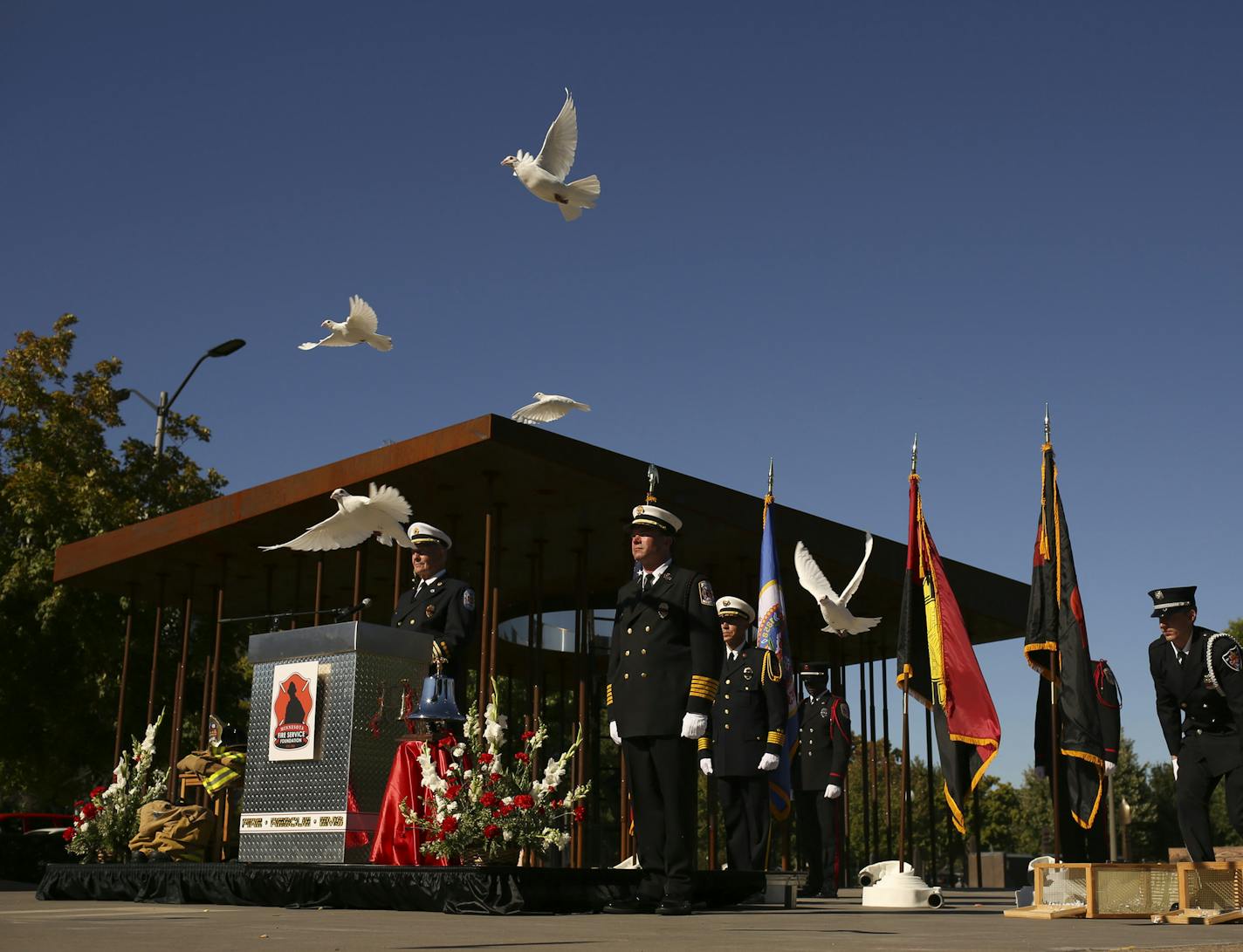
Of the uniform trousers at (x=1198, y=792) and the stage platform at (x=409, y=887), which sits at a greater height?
the uniform trousers at (x=1198, y=792)

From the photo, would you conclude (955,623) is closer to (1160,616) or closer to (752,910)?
(1160,616)

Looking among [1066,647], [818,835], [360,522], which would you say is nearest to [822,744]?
[818,835]

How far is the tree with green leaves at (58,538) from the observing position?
20.0m

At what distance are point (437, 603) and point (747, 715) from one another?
287 centimetres

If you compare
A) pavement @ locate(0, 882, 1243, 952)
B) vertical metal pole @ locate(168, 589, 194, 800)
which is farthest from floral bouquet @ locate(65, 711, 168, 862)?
vertical metal pole @ locate(168, 589, 194, 800)

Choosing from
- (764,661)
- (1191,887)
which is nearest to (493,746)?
(764,661)

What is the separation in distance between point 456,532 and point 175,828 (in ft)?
21.6

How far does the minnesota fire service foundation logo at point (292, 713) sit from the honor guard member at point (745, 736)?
3.01 m

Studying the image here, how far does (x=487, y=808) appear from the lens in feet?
23.1

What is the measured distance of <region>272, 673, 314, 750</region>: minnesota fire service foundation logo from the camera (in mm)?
7664

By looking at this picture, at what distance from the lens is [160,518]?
51.1 ft

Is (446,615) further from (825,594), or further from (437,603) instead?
(825,594)

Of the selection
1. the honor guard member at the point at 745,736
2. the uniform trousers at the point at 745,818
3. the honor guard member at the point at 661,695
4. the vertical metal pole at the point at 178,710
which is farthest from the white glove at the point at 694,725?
the vertical metal pole at the point at 178,710

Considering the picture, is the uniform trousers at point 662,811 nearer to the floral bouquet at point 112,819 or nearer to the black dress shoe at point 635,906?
the black dress shoe at point 635,906
